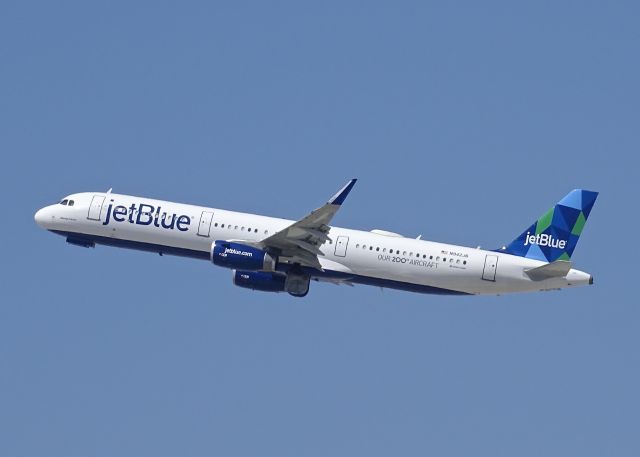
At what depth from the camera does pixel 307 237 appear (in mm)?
75875

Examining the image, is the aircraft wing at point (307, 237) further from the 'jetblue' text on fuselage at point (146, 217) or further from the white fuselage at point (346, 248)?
the 'jetblue' text on fuselage at point (146, 217)

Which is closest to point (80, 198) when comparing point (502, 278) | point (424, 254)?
point (424, 254)

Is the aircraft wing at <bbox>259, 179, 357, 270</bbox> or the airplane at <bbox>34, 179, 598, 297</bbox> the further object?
the airplane at <bbox>34, 179, 598, 297</bbox>

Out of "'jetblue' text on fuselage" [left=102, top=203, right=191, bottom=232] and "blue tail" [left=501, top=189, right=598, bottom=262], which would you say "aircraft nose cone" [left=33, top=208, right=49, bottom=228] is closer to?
"'jetblue' text on fuselage" [left=102, top=203, right=191, bottom=232]

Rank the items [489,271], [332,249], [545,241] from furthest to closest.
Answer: [545,241], [332,249], [489,271]

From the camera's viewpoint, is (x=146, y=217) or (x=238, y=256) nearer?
(x=238, y=256)

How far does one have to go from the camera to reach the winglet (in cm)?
7144

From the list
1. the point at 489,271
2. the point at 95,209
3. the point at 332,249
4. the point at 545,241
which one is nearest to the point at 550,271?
the point at 489,271

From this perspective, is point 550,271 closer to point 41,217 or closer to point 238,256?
point 238,256

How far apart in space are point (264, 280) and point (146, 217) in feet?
30.1

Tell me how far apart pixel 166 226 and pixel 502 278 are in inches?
892

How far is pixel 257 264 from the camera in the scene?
76438 mm

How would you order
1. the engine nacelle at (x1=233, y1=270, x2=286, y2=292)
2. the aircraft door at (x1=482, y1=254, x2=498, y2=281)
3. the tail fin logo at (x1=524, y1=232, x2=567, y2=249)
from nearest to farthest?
1. the aircraft door at (x1=482, y1=254, x2=498, y2=281)
2. the engine nacelle at (x1=233, y1=270, x2=286, y2=292)
3. the tail fin logo at (x1=524, y1=232, x2=567, y2=249)

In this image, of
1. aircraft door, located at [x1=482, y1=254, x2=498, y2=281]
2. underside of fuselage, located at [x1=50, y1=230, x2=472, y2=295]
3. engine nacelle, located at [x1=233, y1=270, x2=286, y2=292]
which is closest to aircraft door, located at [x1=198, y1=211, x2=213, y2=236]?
underside of fuselage, located at [x1=50, y1=230, x2=472, y2=295]
